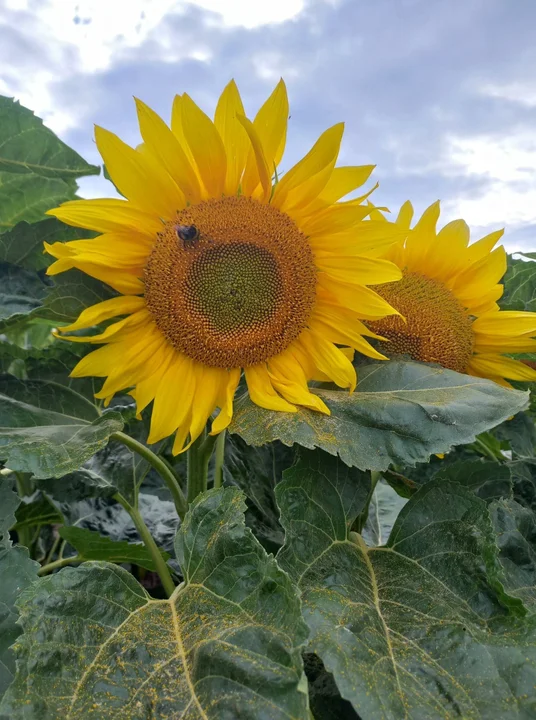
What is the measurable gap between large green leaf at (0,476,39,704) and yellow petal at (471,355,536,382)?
0.82 metres

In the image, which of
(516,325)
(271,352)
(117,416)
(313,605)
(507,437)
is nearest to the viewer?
(313,605)

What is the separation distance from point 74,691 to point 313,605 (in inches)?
9.5

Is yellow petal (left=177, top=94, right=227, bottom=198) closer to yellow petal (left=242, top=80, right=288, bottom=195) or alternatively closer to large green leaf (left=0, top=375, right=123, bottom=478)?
yellow petal (left=242, top=80, right=288, bottom=195)

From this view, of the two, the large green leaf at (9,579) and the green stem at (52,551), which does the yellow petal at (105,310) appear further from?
the green stem at (52,551)

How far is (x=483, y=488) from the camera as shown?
3.19 ft

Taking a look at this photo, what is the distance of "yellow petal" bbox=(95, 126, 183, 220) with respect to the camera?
0.83 metres

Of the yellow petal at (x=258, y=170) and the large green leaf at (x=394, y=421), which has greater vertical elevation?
the yellow petal at (x=258, y=170)

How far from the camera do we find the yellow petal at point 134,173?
83cm

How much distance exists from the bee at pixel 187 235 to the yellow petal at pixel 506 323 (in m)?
0.54

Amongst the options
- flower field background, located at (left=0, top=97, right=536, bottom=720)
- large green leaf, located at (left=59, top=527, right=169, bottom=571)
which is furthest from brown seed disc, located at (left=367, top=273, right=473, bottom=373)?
large green leaf, located at (left=59, top=527, right=169, bottom=571)

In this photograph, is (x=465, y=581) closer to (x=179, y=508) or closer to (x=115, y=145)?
(x=179, y=508)

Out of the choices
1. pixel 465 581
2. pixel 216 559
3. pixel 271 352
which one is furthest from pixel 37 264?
pixel 465 581

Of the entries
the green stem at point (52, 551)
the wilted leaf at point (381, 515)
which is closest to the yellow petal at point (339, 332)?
the wilted leaf at point (381, 515)

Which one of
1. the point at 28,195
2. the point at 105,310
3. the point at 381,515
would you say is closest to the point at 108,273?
the point at 105,310
